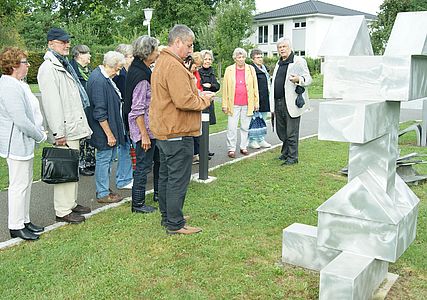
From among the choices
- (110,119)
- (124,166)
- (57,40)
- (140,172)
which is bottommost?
(124,166)

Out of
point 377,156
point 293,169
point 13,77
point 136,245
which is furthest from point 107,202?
point 377,156

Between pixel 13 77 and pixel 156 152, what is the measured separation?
6.47 ft

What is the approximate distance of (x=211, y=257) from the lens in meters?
4.46

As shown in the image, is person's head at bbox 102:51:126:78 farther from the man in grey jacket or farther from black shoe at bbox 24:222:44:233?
black shoe at bbox 24:222:44:233

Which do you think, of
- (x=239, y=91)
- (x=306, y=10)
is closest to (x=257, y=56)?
(x=239, y=91)

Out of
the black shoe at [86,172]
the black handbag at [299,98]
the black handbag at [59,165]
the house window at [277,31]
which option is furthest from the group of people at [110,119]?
the house window at [277,31]

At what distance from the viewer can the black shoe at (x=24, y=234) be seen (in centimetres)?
495

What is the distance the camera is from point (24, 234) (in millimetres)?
4969

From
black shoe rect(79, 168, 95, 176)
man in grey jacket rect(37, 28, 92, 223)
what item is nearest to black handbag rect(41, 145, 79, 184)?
man in grey jacket rect(37, 28, 92, 223)

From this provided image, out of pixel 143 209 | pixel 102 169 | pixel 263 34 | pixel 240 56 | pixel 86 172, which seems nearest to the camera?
pixel 143 209

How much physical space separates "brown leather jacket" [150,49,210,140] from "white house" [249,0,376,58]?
42951 millimetres

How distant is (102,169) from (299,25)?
4773cm

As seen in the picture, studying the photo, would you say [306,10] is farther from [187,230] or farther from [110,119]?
[187,230]

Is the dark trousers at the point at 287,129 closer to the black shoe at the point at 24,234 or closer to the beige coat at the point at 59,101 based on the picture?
the beige coat at the point at 59,101
